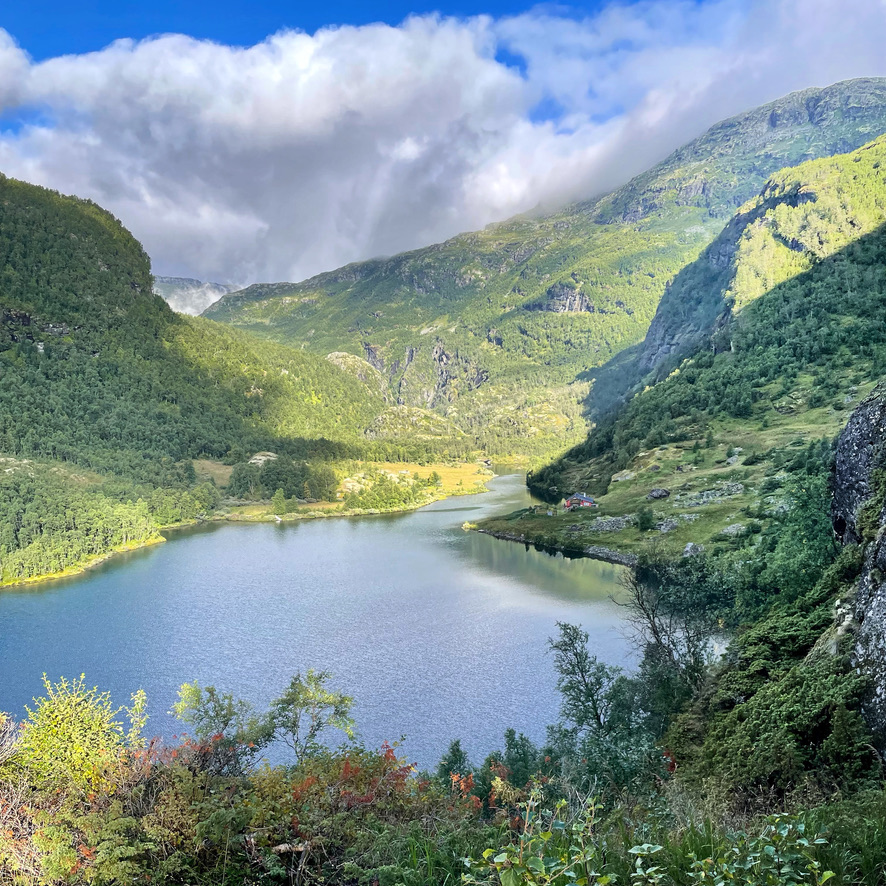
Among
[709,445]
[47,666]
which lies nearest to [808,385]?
[709,445]

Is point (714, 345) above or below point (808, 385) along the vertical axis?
above

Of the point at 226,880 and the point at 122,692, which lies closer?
the point at 226,880

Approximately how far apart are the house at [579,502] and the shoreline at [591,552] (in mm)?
13973

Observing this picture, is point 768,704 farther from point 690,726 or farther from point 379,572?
point 379,572

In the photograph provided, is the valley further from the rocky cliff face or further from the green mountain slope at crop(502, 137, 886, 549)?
the green mountain slope at crop(502, 137, 886, 549)

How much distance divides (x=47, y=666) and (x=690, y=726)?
196 feet

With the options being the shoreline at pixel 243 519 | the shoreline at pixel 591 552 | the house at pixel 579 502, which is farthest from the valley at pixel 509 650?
→ the house at pixel 579 502

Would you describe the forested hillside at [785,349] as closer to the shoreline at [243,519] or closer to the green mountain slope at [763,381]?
the green mountain slope at [763,381]

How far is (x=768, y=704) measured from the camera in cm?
1652

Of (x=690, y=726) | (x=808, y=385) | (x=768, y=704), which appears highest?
(x=808, y=385)

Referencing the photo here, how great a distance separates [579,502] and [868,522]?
103268mm

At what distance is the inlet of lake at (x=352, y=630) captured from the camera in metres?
44.3

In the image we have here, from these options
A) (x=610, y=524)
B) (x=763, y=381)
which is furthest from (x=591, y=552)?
(x=763, y=381)

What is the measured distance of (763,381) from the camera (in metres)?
133
